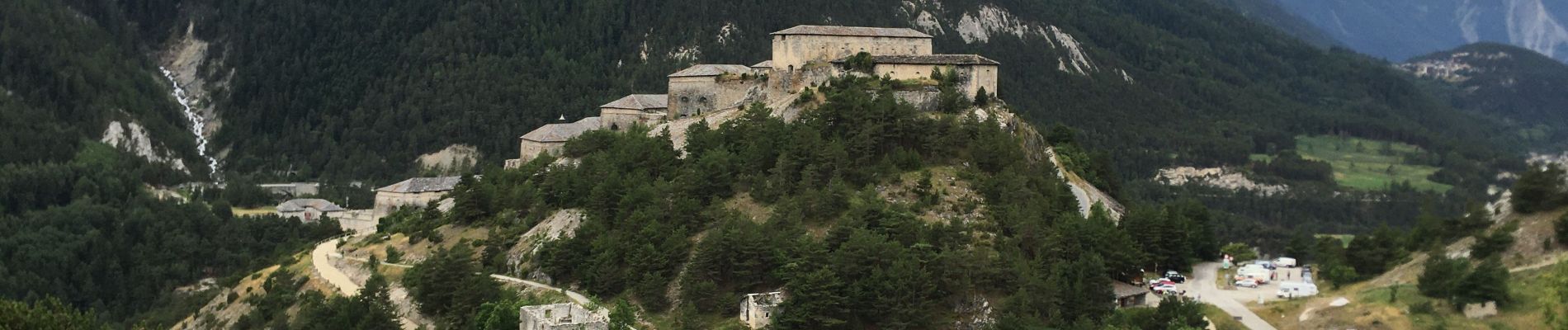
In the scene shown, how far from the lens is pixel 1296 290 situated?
74.1m

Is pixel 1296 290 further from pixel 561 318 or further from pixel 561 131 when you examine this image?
pixel 561 131

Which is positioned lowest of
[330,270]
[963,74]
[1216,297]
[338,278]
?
[330,270]

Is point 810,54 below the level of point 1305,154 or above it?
above

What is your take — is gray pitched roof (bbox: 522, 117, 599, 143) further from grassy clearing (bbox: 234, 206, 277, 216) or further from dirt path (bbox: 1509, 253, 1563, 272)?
dirt path (bbox: 1509, 253, 1563, 272)

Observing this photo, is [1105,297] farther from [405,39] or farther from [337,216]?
[405,39]

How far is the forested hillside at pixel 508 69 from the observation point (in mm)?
158375

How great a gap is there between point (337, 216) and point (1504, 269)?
76.9 metres

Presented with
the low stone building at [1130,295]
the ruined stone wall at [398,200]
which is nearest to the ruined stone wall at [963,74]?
the low stone building at [1130,295]

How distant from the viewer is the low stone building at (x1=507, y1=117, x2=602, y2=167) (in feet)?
343

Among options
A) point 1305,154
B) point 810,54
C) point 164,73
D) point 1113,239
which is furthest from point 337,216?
point 1305,154

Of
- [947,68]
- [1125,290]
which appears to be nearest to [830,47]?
[947,68]

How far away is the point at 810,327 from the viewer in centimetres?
6819

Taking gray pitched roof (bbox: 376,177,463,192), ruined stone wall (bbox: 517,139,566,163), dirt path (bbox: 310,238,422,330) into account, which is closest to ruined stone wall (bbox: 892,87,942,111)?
ruined stone wall (bbox: 517,139,566,163)

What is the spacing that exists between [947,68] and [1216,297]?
20.0 meters
